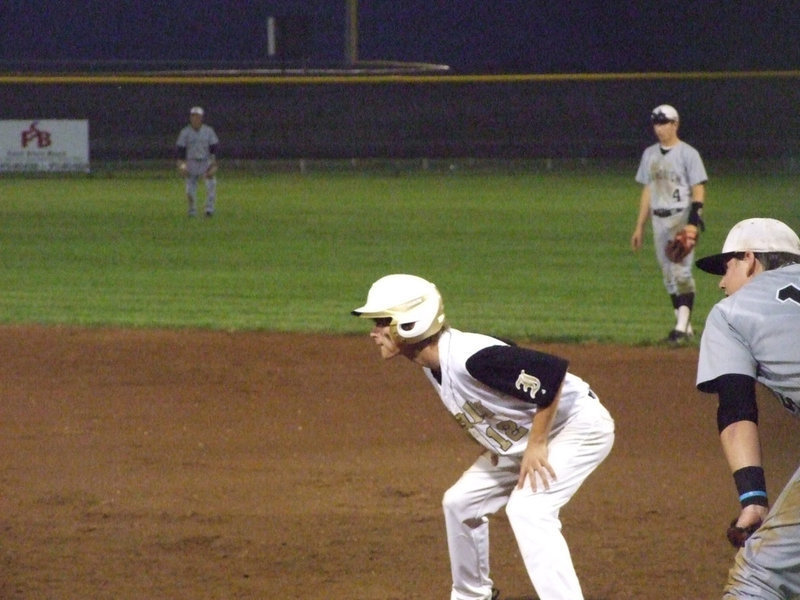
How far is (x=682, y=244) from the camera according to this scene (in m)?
9.96

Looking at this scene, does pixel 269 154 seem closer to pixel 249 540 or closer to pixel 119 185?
pixel 119 185

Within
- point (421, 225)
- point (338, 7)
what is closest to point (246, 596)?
point (421, 225)

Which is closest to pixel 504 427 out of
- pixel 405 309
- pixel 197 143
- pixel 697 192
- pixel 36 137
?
pixel 405 309

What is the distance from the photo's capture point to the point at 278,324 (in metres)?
11.4

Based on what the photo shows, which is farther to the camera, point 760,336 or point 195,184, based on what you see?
point 195,184

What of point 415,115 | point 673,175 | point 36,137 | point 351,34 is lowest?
point 36,137

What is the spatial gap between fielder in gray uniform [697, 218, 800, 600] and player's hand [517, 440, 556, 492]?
0.97 m

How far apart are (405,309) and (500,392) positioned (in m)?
0.44

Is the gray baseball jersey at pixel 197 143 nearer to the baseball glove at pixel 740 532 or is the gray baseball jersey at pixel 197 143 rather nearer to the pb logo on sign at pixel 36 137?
the pb logo on sign at pixel 36 137

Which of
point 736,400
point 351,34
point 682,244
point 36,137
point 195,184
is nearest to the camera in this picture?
point 736,400

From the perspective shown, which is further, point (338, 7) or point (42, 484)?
point (338, 7)

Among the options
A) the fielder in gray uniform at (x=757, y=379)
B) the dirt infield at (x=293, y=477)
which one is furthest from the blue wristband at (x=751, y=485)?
the dirt infield at (x=293, y=477)

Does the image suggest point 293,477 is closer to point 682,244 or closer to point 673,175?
point 682,244

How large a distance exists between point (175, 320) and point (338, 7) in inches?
1743
